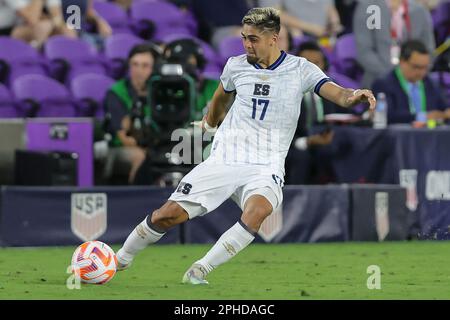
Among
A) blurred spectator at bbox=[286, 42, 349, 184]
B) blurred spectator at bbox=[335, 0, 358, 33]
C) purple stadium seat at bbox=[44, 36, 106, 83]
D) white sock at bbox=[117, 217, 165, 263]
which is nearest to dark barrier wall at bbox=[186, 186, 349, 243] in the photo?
blurred spectator at bbox=[286, 42, 349, 184]

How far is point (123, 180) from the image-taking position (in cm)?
1519

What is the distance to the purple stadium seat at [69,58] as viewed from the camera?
1647 cm

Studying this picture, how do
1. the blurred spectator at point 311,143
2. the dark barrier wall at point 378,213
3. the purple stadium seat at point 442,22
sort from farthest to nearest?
the purple stadium seat at point 442,22 → the blurred spectator at point 311,143 → the dark barrier wall at point 378,213

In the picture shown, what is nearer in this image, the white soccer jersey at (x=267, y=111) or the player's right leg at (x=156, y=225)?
the player's right leg at (x=156, y=225)

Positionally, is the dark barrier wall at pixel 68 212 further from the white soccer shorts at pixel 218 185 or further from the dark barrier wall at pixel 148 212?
the white soccer shorts at pixel 218 185

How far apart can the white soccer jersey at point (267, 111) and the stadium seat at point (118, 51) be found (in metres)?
7.42

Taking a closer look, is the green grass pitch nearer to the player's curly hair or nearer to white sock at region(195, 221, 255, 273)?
white sock at region(195, 221, 255, 273)

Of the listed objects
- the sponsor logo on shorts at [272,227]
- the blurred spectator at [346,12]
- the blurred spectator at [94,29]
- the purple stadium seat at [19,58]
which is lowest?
the sponsor logo on shorts at [272,227]

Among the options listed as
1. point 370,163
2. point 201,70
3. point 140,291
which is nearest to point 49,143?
point 201,70

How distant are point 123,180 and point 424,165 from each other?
3.45 m

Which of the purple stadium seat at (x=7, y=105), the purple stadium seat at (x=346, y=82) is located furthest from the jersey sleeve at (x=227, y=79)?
the purple stadium seat at (x=346, y=82)

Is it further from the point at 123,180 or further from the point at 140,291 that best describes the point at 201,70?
the point at 140,291

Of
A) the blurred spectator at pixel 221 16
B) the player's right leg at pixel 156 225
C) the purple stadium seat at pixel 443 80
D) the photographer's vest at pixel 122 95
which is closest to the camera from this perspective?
the player's right leg at pixel 156 225

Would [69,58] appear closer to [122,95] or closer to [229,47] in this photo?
[122,95]
